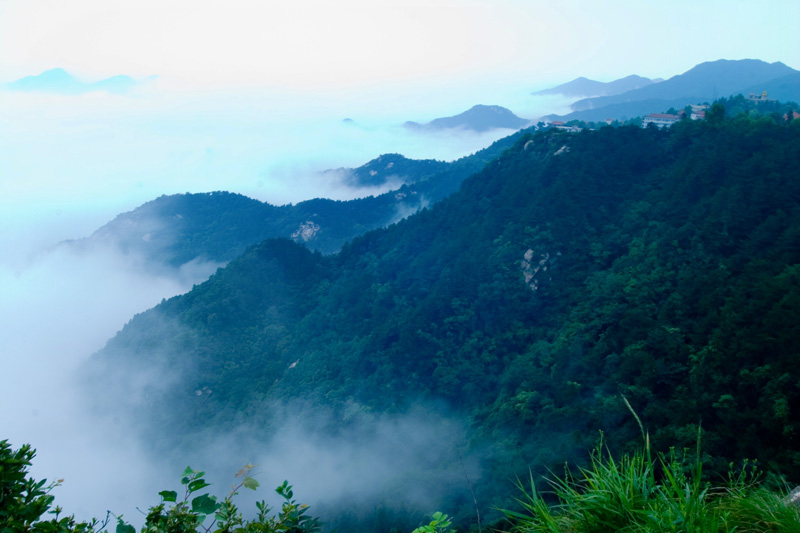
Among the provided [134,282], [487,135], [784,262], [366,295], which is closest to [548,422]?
[784,262]

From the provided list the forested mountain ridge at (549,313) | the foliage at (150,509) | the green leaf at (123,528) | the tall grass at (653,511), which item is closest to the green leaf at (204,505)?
the foliage at (150,509)

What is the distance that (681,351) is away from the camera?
605 inches

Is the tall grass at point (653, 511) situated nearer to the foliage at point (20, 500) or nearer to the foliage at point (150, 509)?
the foliage at point (150, 509)

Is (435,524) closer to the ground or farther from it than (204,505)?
closer to the ground

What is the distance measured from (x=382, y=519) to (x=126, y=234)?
6839 cm

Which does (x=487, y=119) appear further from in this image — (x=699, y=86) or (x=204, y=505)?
(x=204, y=505)

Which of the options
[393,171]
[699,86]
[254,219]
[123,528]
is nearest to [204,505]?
[123,528]

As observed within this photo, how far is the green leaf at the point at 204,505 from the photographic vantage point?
2553mm

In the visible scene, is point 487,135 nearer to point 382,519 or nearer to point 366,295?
point 366,295

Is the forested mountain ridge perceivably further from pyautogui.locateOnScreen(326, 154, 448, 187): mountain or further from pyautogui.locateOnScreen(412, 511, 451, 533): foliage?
pyautogui.locateOnScreen(326, 154, 448, 187): mountain

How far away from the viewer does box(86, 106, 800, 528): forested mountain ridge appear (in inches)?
542

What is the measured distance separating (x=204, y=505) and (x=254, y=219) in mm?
64273

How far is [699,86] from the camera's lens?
103m

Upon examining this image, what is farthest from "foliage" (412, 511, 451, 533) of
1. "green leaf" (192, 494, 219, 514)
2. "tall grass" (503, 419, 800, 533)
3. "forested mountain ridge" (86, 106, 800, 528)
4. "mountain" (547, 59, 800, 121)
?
"mountain" (547, 59, 800, 121)
